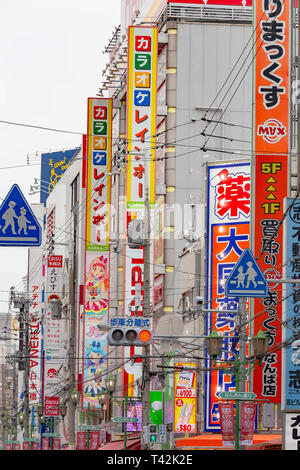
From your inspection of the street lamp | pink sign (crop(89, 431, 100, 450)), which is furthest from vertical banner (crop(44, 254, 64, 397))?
the street lamp

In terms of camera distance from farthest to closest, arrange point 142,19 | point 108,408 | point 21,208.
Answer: point 108,408 → point 142,19 → point 21,208

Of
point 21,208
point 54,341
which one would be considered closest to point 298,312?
point 21,208

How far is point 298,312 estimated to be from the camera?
1178 inches

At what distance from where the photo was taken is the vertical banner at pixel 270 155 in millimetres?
33625

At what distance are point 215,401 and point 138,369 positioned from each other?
14110 millimetres

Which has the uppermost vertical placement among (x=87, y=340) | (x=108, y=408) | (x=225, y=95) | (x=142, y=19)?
(x=142, y=19)

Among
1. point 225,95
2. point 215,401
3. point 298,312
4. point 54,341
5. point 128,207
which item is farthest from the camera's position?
point 54,341

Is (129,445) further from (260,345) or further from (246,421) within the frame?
(260,345)

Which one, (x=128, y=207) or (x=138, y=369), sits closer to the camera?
(x=128, y=207)

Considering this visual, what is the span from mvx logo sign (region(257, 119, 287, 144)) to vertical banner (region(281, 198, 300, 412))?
449 centimetres

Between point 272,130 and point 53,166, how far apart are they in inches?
3456

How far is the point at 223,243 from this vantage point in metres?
43.5

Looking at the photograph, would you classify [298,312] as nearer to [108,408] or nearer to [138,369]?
[138,369]

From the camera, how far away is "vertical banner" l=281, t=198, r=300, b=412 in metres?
29.8
